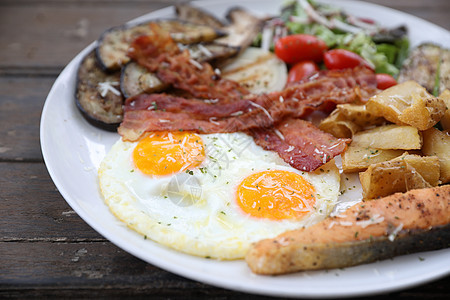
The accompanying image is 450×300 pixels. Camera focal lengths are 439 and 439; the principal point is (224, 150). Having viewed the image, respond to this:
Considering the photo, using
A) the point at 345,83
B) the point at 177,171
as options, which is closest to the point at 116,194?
the point at 177,171

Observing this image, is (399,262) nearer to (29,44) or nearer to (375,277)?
(375,277)

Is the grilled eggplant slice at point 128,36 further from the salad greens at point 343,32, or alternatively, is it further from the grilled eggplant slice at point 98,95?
the salad greens at point 343,32

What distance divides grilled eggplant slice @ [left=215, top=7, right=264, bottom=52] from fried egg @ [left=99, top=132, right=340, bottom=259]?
1597 millimetres

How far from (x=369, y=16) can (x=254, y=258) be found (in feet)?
12.7

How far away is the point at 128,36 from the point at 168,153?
1.77 metres

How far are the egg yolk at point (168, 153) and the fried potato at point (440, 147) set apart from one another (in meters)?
1.64

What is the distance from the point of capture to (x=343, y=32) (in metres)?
5.00

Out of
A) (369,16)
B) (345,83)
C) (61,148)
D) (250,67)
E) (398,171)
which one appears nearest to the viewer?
(398,171)

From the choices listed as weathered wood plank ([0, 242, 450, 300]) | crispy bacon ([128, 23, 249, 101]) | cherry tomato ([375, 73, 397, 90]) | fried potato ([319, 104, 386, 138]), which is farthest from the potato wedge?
weathered wood plank ([0, 242, 450, 300])

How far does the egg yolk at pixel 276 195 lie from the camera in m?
2.84

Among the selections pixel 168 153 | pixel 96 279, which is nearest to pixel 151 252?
pixel 96 279

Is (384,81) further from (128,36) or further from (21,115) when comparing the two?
(21,115)

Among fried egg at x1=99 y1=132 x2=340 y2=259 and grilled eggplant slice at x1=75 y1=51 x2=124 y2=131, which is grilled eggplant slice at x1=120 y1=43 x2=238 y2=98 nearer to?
grilled eggplant slice at x1=75 y1=51 x2=124 y2=131

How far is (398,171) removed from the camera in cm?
291
